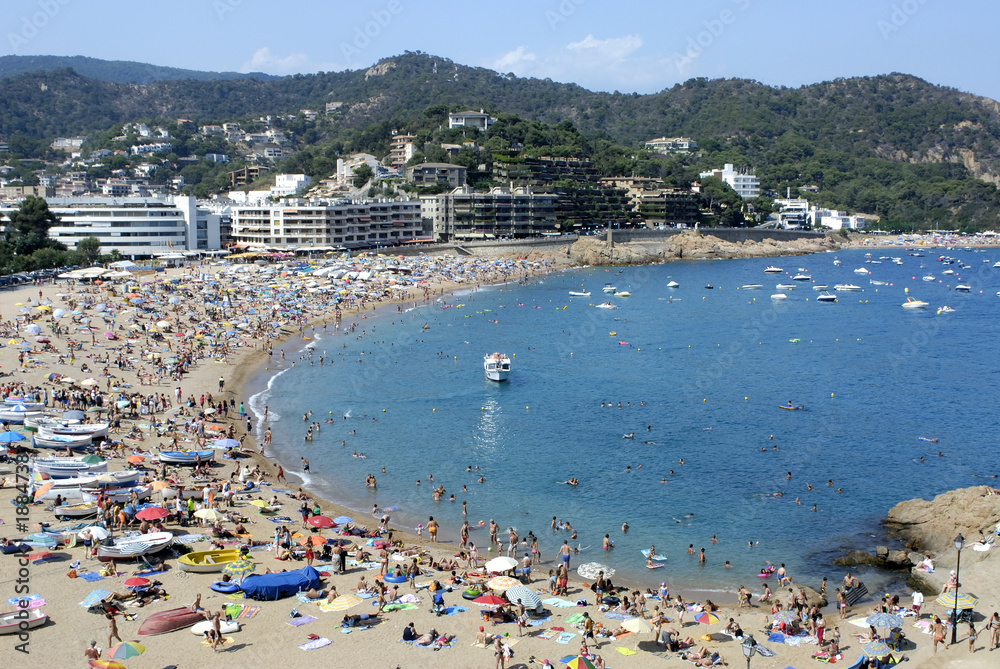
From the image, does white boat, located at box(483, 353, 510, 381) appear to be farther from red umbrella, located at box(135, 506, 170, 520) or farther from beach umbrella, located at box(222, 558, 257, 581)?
beach umbrella, located at box(222, 558, 257, 581)

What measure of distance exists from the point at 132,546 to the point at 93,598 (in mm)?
2246

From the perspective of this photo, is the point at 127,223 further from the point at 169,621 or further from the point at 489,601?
the point at 489,601

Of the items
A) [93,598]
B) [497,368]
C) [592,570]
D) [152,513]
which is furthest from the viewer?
[497,368]

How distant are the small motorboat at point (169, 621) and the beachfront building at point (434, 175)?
104 meters

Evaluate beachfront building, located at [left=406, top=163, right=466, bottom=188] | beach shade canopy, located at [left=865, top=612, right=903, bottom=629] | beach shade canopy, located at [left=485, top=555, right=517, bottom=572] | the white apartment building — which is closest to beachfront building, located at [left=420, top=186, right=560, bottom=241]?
beachfront building, located at [left=406, top=163, right=466, bottom=188]

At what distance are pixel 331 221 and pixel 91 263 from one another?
26482mm

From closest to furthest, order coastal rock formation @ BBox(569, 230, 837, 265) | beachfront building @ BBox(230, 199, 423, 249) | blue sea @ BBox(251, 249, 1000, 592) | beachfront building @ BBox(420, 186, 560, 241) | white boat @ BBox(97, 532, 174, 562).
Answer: white boat @ BBox(97, 532, 174, 562) → blue sea @ BBox(251, 249, 1000, 592) → beachfront building @ BBox(230, 199, 423, 249) → coastal rock formation @ BBox(569, 230, 837, 265) → beachfront building @ BBox(420, 186, 560, 241)

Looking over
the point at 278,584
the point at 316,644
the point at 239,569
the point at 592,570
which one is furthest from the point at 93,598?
the point at 592,570

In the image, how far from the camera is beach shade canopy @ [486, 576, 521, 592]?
744 inches

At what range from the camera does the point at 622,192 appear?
126750 millimetres

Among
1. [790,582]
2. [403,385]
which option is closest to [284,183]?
[403,385]

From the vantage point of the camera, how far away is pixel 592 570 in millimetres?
20969

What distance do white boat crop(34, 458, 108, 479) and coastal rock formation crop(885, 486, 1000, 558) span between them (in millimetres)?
21680

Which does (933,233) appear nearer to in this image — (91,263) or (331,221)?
(331,221)
